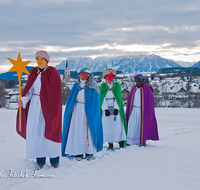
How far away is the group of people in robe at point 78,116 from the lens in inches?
178

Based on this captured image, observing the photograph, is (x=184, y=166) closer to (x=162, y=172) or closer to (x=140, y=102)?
(x=162, y=172)

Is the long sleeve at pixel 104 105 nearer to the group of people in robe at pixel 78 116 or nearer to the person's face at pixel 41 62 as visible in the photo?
the group of people in robe at pixel 78 116

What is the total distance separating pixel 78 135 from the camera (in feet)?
17.3

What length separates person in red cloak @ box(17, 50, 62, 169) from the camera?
4469 millimetres

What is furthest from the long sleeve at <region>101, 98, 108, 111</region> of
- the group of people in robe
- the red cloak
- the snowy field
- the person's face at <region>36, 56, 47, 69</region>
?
the person's face at <region>36, 56, 47, 69</region>

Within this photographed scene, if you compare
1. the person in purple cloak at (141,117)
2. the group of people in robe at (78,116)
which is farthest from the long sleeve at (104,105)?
the person in purple cloak at (141,117)

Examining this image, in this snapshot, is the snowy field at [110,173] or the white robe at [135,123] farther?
the white robe at [135,123]

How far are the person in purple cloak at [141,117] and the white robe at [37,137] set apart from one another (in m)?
3.10

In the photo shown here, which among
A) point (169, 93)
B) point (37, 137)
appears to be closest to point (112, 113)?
point (37, 137)

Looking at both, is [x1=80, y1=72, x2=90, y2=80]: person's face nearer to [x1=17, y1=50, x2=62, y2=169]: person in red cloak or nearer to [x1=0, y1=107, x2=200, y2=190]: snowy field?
[x1=17, y1=50, x2=62, y2=169]: person in red cloak

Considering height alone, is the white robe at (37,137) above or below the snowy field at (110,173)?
above

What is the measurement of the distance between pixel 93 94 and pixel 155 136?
2.78 metres

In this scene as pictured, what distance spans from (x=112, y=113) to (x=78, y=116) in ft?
4.72

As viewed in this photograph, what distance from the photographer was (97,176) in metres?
4.06
